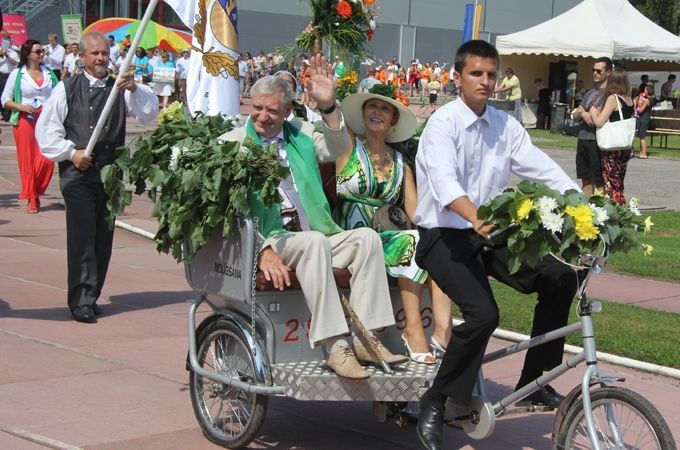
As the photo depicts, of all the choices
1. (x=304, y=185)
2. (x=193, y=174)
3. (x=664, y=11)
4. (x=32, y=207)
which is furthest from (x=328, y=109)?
(x=664, y=11)

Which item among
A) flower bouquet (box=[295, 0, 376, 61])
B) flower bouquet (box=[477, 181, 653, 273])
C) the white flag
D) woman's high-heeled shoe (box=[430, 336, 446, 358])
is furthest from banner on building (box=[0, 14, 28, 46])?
flower bouquet (box=[477, 181, 653, 273])

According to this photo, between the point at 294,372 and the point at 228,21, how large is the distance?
5.79m

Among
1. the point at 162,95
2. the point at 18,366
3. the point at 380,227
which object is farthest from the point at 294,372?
the point at 162,95

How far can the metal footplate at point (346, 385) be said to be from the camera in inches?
203

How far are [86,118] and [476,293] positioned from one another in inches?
166

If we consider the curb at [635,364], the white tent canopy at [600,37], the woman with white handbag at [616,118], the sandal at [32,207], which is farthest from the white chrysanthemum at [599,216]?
the white tent canopy at [600,37]

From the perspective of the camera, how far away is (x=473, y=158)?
523cm

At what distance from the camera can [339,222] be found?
19.9 ft

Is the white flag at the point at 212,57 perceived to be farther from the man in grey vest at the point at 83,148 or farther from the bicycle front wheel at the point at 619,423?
the bicycle front wheel at the point at 619,423

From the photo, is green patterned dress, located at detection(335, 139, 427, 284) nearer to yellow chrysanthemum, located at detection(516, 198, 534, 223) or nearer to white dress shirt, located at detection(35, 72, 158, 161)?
yellow chrysanthemum, located at detection(516, 198, 534, 223)

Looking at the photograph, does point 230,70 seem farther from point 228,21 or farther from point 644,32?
point 644,32

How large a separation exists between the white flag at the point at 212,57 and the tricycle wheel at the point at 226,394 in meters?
4.79

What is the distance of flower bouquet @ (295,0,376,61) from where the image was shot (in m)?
6.71

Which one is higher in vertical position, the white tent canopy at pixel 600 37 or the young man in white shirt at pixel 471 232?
the white tent canopy at pixel 600 37
